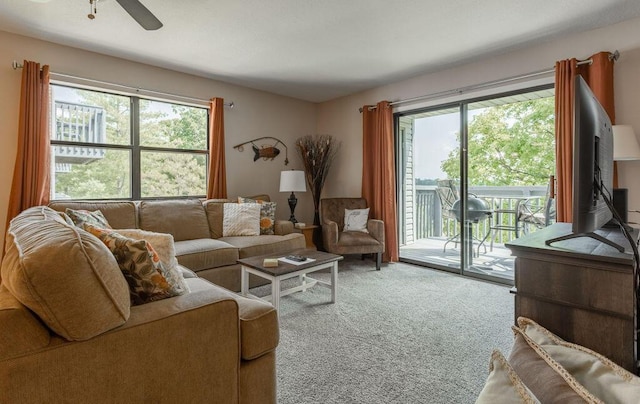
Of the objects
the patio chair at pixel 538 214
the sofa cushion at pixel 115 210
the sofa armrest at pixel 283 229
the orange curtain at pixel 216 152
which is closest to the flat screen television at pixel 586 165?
the patio chair at pixel 538 214

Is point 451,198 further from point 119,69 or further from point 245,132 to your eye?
point 119,69

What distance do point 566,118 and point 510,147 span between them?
3.14 ft

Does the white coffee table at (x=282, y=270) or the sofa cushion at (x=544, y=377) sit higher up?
the sofa cushion at (x=544, y=377)

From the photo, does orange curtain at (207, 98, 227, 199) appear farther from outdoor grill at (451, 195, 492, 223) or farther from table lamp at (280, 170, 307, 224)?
outdoor grill at (451, 195, 492, 223)

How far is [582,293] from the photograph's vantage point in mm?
949

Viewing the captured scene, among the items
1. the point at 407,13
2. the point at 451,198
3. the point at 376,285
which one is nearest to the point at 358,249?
the point at 376,285

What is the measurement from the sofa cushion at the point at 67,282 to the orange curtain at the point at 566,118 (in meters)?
3.26

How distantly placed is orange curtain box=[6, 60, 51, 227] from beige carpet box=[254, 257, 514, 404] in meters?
2.16

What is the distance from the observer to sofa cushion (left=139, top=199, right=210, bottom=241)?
3291 millimetres

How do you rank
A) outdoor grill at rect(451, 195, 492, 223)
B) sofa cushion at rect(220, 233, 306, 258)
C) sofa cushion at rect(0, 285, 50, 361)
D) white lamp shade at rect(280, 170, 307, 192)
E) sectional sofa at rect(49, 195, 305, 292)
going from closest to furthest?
sofa cushion at rect(0, 285, 50, 361), sectional sofa at rect(49, 195, 305, 292), sofa cushion at rect(220, 233, 306, 258), outdoor grill at rect(451, 195, 492, 223), white lamp shade at rect(280, 170, 307, 192)

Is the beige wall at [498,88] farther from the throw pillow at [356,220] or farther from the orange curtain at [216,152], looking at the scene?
the orange curtain at [216,152]

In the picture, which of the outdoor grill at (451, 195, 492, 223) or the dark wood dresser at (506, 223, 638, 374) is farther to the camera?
the outdoor grill at (451, 195, 492, 223)

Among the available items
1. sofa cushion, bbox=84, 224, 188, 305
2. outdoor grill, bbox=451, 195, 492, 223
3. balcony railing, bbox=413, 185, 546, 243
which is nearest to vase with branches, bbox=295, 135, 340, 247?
balcony railing, bbox=413, 185, 546, 243

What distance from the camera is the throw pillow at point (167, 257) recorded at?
4.65 feet
